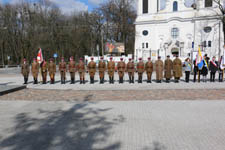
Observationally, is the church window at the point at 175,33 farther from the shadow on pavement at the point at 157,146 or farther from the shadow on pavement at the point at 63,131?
the shadow on pavement at the point at 157,146

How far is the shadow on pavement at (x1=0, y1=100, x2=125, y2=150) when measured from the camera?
399 centimetres

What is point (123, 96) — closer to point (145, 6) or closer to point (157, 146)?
point (157, 146)

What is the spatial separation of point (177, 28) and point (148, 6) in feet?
31.5

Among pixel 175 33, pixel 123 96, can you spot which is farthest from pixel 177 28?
pixel 123 96

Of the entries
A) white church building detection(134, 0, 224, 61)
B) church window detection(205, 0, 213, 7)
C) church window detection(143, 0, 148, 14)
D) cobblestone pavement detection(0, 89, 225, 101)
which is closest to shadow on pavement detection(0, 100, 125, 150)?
cobblestone pavement detection(0, 89, 225, 101)

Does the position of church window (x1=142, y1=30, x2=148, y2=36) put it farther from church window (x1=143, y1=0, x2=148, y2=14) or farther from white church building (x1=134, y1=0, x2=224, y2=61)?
church window (x1=143, y1=0, x2=148, y2=14)

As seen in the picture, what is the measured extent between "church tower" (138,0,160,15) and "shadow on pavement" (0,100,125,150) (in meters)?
50.8

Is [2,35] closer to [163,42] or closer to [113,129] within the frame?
[163,42]

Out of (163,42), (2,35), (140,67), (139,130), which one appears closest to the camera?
(139,130)

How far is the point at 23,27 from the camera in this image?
4441 cm

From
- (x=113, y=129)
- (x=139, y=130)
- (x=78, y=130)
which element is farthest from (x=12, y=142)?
(x=139, y=130)

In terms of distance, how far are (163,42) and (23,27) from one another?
33.6 meters

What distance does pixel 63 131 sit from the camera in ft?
15.6

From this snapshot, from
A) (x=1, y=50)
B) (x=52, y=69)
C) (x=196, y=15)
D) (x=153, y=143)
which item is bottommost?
(x=153, y=143)
